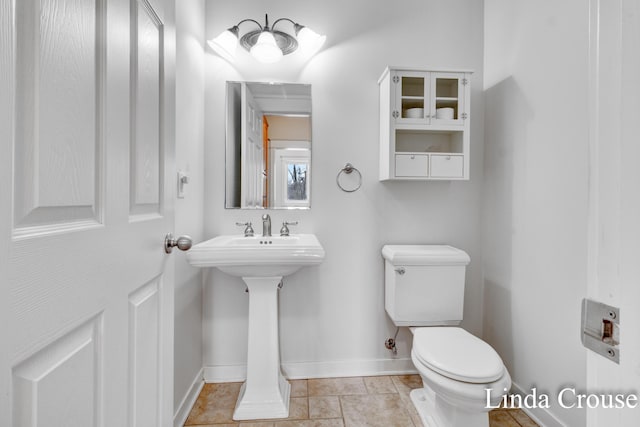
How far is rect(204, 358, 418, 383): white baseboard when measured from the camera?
1916mm

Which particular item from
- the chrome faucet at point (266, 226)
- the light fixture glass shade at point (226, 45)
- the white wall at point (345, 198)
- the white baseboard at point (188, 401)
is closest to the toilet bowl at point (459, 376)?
the white wall at point (345, 198)

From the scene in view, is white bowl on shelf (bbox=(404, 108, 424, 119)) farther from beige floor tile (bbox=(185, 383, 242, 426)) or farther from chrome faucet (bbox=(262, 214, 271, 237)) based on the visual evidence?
beige floor tile (bbox=(185, 383, 242, 426))

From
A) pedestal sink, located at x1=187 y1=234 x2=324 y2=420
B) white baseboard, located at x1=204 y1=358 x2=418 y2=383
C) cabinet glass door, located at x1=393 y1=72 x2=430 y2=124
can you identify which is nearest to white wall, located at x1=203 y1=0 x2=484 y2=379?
white baseboard, located at x1=204 y1=358 x2=418 y2=383

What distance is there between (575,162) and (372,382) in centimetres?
156

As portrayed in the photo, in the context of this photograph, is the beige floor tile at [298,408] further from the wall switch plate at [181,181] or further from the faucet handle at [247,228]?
the wall switch plate at [181,181]

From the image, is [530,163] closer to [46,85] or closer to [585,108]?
[585,108]

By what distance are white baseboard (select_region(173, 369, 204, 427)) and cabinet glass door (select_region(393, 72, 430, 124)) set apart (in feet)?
6.06

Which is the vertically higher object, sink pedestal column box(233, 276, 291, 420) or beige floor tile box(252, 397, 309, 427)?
sink pedestal column box(233, 276, 291, 420)

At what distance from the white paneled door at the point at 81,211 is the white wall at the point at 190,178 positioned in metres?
0.75

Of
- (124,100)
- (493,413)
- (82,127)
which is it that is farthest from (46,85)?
(493,413)

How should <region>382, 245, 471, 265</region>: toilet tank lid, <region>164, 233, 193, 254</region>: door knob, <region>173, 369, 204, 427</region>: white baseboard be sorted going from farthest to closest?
<region>382, 245, 471, 265</region>: toilet tank lid → <region>173, 369, 204, 427</region>: white baseboard → <region>164, 233, 193, 254</region>: door knob

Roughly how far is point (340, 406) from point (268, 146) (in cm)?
153

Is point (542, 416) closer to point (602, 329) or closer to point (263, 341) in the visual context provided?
point (263, 341)

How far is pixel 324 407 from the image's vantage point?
1.66 m
